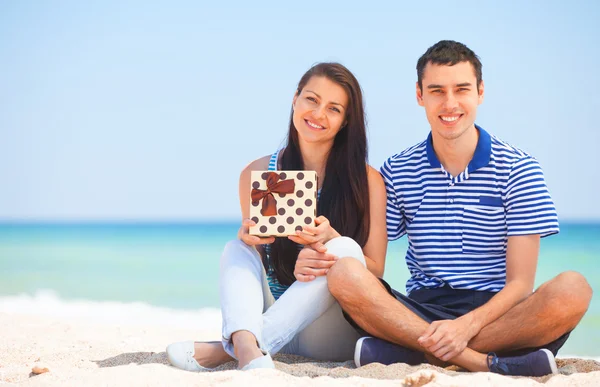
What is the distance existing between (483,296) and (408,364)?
1.80 ft

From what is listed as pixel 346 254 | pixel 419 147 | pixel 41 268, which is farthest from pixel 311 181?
pixel 41 268

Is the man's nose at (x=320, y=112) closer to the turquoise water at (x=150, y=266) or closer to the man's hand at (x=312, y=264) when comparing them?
the man's hand at (x=312, y=264)

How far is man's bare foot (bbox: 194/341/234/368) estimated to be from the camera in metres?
3.47

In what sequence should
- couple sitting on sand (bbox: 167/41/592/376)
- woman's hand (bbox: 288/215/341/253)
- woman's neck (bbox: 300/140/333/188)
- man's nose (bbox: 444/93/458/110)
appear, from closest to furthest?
couple sitting on sand (bbox: 167/41/592/376) < woman's hand (bbox: 288/215/341/253) < man's nose (bbox: 444/93/458/110) < woman's neck (bbox: 300/140/333/188)

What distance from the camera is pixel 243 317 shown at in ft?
11.1

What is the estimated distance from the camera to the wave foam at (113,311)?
9.12 m

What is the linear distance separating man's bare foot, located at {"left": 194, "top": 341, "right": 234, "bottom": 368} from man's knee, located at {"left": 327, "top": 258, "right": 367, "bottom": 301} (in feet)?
2.04

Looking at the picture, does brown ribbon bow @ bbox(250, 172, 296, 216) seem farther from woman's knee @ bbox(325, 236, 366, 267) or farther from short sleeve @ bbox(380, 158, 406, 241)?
short sleeve @ bbox(380, 158, 406, 241)

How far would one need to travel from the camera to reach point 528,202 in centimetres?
361

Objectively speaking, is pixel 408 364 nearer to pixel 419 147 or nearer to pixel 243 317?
pixel 243 317

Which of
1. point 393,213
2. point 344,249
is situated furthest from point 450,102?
point 344,249

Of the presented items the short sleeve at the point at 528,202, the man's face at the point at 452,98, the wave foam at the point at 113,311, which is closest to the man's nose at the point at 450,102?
the man's face at the point at 452,98

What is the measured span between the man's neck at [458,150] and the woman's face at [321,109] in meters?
0.58

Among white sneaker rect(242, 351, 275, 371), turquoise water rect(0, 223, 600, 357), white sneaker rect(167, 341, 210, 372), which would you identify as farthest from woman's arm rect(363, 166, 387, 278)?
turquoise water rect(0, 223, 600, 357)
